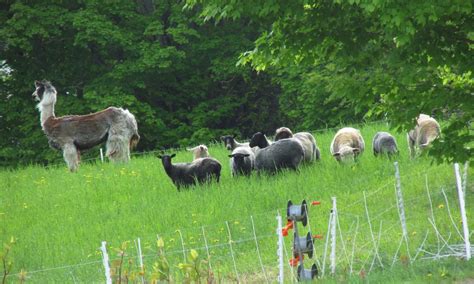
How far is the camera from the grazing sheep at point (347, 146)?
23.7 meters

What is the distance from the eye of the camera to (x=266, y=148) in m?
24.4

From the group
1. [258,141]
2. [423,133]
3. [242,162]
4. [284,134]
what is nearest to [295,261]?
[423,133]

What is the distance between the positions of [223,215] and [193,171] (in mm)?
3787

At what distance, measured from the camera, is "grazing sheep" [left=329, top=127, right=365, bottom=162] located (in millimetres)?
23703

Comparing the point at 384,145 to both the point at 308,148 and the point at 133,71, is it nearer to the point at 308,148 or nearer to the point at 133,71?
the point at 308,148

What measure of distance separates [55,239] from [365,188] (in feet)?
20.4

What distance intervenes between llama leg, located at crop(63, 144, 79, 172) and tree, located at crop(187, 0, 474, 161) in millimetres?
15490

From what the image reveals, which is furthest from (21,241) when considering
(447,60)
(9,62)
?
(9,62)

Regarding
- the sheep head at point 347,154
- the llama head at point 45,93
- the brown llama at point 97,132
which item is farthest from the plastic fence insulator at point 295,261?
the llama head at point 45,93

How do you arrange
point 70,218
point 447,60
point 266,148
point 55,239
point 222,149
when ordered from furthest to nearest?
point 222,149 → point 266,148 → point 70,218 → point 55,239 → point 447,60

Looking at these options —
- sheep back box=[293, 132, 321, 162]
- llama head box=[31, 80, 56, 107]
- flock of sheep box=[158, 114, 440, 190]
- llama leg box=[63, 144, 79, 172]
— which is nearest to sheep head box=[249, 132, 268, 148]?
flock of sheep box=[158, 114, 440, 190]

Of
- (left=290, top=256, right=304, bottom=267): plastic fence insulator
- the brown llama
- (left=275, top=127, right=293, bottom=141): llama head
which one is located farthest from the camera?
the brown llama

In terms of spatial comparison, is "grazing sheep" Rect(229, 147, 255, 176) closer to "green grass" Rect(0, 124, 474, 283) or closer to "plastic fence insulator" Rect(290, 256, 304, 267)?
"green grass" Rect(0, 124, 474, 283)

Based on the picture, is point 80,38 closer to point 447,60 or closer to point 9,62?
point 9,62
